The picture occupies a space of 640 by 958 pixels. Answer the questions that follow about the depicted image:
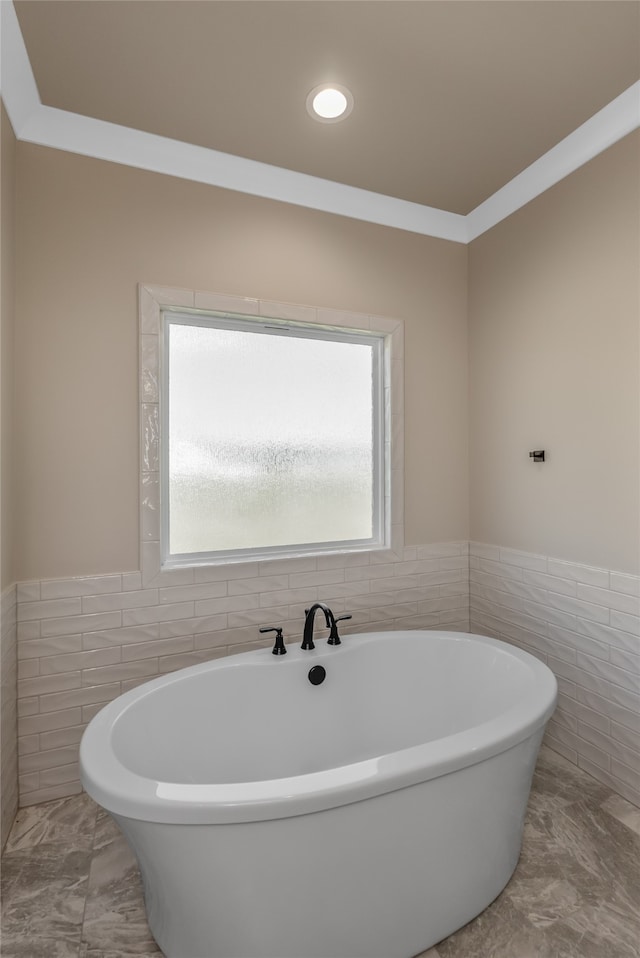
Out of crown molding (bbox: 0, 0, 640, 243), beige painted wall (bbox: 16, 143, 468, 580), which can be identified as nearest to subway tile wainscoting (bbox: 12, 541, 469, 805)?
beige painted wall (bbox: 16, 143, 468, 580)

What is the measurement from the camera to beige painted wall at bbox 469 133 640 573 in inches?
73.8

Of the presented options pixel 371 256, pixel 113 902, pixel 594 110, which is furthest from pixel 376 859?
pixel 594 110

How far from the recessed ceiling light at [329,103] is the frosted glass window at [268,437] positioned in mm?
856

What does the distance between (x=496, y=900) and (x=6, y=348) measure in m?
2.48

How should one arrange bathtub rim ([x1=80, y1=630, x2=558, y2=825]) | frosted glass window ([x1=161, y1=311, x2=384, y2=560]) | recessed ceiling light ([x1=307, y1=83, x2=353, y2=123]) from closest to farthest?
1. bathtub rim ([x1=80, y1=630, x2=558, y2=825])
2. recessed ceiling light ([x1=307, y1=83, x2=353, y2=123])
3. frosted glass window ([x1=161, y1=311, x2=384, y2=560])

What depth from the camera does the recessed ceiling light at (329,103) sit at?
5.85 feet

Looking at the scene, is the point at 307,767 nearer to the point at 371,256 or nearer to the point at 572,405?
the point at 572,405

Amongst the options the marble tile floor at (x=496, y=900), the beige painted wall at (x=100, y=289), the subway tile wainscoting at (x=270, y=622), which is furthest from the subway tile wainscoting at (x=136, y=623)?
the marble tile floor at (x=496, y=900)

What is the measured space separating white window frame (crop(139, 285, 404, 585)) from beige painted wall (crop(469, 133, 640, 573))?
1.69 ft

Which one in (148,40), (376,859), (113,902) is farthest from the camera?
(148,40)

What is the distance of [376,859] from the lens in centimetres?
121

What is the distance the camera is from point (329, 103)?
6.05 ft

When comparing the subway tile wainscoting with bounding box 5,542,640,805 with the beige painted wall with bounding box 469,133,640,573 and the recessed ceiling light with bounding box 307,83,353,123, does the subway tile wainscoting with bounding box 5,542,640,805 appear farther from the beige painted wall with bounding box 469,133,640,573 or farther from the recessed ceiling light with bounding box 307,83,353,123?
the recessed ceiling light with bounding box 307,83,353,123

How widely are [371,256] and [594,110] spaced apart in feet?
3.51
